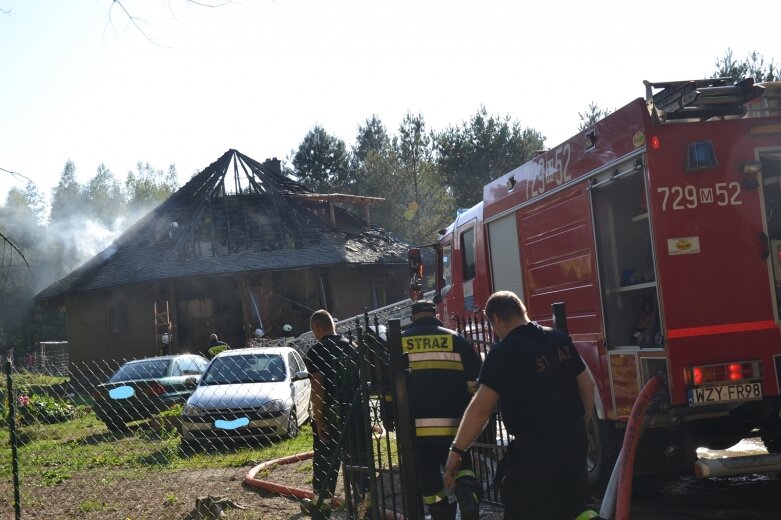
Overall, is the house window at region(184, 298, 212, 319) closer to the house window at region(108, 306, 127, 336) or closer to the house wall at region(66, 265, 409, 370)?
the house wall at region(66, 265, 409, 370)

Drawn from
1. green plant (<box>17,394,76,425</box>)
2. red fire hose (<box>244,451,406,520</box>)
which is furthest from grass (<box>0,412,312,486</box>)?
green plant (<box>17,394,76,425</box>)

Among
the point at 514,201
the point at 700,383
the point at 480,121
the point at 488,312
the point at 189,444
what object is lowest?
the point at 189,444

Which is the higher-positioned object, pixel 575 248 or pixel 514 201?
pixel 514 201

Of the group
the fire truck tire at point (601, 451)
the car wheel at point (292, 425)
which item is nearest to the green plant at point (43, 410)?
the car wheel at point (292, 425)

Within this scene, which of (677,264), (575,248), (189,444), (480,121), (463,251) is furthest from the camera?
(480,121)

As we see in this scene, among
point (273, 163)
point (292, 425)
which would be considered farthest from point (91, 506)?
point (273, 163)

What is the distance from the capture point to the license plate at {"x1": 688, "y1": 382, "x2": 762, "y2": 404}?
600 centimetres

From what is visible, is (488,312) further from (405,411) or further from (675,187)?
(675,187)

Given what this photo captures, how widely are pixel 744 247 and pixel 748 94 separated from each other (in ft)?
3.67

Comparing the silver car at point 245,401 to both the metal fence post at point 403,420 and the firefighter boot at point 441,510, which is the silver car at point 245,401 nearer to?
the firefighter boot at point 441,510

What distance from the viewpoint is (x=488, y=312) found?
4812mm

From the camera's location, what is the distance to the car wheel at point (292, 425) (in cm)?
1277

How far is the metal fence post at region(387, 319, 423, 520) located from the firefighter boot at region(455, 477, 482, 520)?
0.24 metres

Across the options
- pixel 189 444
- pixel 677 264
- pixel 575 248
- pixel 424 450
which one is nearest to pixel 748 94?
pixel 677 264
